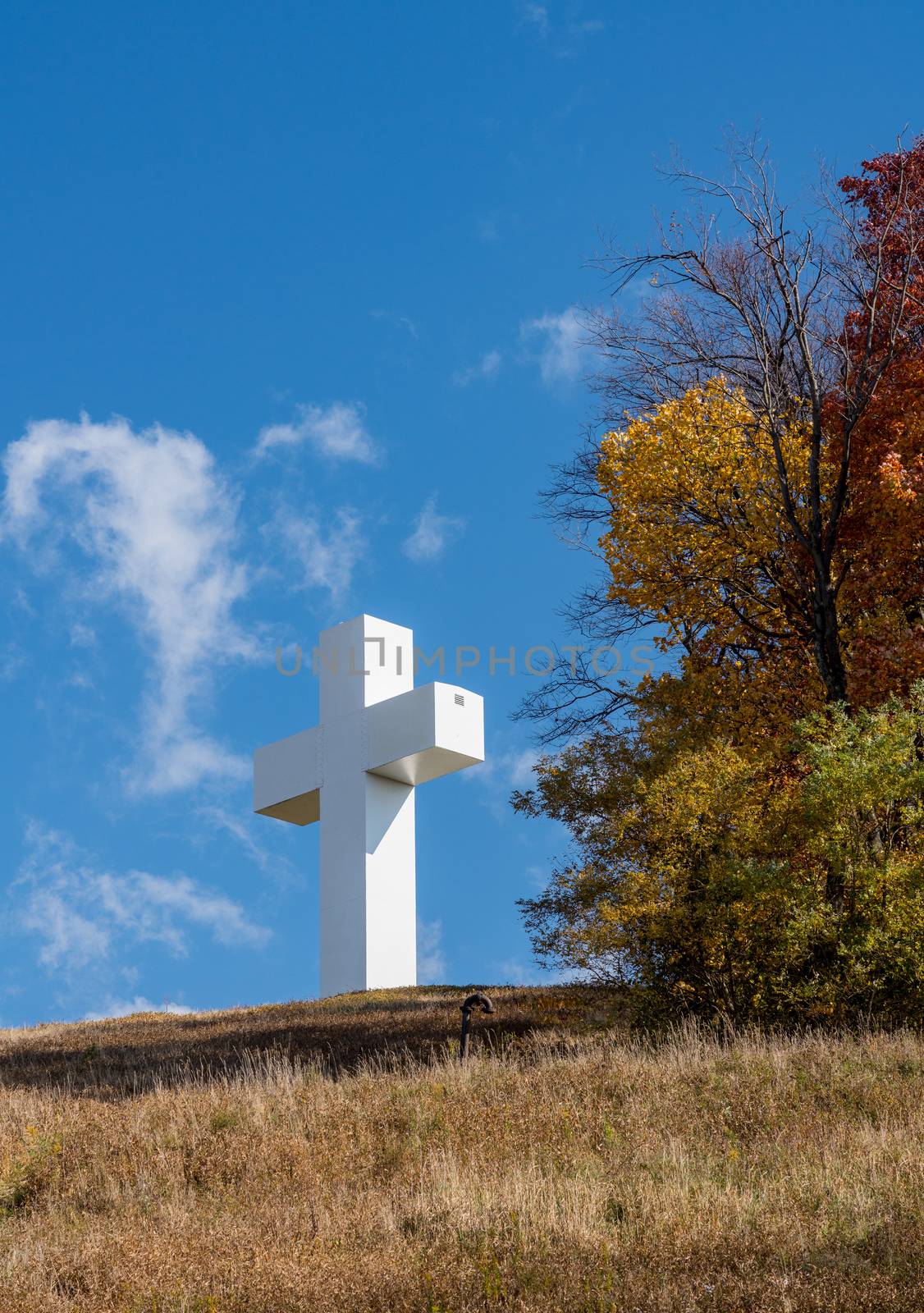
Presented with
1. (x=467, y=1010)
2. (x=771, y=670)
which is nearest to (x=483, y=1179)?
(x=467, y=1010)

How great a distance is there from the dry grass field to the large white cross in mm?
8567

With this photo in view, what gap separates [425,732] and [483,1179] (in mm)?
14835

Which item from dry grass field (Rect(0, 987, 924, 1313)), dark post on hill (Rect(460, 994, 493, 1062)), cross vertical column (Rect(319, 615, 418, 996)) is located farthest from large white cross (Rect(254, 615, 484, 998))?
dark post on hill (Rect(460, 994, 493, 1062))

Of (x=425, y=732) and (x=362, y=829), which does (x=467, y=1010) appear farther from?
(x=362, y=829)

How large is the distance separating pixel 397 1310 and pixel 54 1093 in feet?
25.2

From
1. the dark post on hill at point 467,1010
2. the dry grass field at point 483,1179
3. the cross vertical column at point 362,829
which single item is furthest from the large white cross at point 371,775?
the dark post on hill at point 467,1010

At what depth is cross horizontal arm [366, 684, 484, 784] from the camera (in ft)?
75.4

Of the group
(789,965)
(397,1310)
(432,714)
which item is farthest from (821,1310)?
(432,714)

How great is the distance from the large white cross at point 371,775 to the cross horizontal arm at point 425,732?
21 mm

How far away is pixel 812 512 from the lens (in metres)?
17.4

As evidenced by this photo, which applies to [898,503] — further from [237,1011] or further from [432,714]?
[237,1011]

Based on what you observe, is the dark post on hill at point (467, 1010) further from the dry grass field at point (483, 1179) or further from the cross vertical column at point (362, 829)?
the cross vertical column at point (362, 829)

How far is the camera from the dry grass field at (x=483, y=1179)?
6.33m

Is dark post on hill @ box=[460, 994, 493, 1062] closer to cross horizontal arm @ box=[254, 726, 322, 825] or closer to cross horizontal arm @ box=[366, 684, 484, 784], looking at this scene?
cross horizontal arm @ box=[366, 684, 484, 784]
